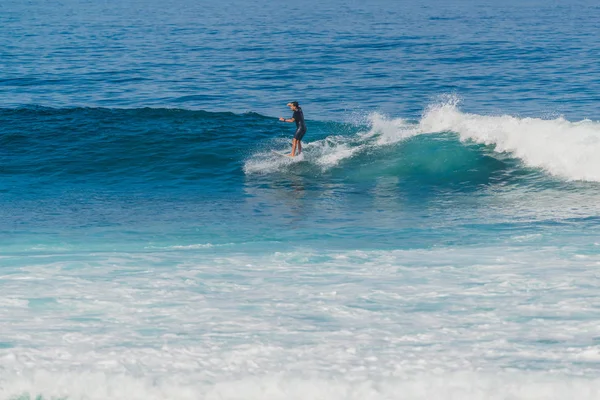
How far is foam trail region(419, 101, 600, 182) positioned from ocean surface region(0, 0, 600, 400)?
85 mm

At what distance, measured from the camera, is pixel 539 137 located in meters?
23.4

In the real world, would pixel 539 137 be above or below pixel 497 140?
above

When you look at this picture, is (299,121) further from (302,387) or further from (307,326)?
(302,387)

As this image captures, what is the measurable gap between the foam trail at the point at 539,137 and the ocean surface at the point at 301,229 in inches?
3.4

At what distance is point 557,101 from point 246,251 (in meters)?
21.7

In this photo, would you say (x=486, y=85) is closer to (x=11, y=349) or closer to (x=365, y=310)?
(x=365, y=310)

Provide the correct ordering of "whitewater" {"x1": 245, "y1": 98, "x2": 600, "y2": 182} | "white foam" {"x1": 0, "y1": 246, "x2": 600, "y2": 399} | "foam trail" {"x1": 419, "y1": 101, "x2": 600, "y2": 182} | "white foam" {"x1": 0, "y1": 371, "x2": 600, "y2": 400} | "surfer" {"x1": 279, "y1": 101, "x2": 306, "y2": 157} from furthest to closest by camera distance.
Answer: "surfer" {"x1": 279, "y1": 101, "x2": 306, "y2": 157} → "whitewater" {"x1": 245, "y1": 98, "x2": 600, "y2": 182} → "foam trail" {"x1": 419, "y1": 101, "x2": 600, "y2": 182} → "white foam" {"x1": 0, "y1": 246, "x2": 600, "y2": 399} → "white foam" {"x1": 0, "y1": 371, "x2": 600, "y2": 400}

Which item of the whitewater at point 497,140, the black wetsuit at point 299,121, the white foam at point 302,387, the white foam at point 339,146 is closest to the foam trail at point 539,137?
the whitewater at point 497,140

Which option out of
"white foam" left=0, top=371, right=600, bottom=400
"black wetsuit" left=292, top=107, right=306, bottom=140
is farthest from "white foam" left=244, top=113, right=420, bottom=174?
"white foam" left=0, top=371, right=600, bottom=400

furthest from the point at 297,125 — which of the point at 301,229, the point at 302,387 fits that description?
the point at 302,387

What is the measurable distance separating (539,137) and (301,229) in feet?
32.8

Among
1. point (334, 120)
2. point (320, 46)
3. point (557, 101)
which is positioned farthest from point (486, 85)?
point (320, 46)

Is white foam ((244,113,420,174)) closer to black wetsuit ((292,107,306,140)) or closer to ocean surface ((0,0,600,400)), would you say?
ocean surface ((0,0,600,400))

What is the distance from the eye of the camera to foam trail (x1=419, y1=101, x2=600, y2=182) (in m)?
21.0
